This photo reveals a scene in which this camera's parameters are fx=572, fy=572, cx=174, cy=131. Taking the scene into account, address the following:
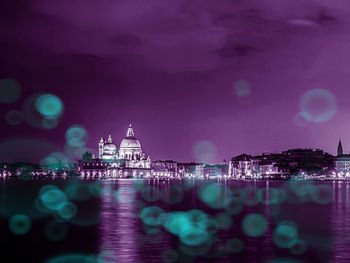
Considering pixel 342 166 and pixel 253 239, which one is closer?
pixel 253 239

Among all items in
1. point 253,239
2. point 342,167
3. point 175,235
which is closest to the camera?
point 253,239

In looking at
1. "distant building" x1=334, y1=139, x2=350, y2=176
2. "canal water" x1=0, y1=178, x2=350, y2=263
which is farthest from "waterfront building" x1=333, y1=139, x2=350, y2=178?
"canal water" x1=0, y1=178, x2=350, y2=263

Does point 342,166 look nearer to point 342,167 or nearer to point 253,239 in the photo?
point 342,167

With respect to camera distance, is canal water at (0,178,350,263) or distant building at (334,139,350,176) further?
distant building at (334,139,350,176)

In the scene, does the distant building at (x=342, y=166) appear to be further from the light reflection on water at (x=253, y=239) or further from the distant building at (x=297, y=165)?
the light reflection on water at (x=253, y=239)

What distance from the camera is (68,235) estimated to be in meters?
25.4

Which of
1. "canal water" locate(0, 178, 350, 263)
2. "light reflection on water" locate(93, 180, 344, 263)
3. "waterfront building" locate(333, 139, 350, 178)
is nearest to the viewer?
"light reflection on water" locate(93, 180, 344, 263)

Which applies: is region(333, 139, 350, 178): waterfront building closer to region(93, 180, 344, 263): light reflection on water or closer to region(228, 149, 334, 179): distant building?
region(228, 149, 334, 179): distant building

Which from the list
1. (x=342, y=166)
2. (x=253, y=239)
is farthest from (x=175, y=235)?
(x=342, y=166)

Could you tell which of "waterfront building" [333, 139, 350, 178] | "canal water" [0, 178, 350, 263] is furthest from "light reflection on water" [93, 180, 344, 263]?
"waterfront building" [333, 139, 350, 178]

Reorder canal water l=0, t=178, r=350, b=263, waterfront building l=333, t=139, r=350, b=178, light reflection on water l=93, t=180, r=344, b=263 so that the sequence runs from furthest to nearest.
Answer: waterfront building l=333, t=139, r=350, b=178 → canal water l=0, t=178, r=350, b=263 → light reflection on water l=93, t=180, r=344, b=263

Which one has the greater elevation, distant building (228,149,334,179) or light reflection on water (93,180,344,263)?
distant building (228,149,334,179)

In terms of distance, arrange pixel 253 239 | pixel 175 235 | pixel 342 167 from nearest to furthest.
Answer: pixel 253 239
pixel 175 235
pixel 342 167

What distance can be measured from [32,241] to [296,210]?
22.0 m
